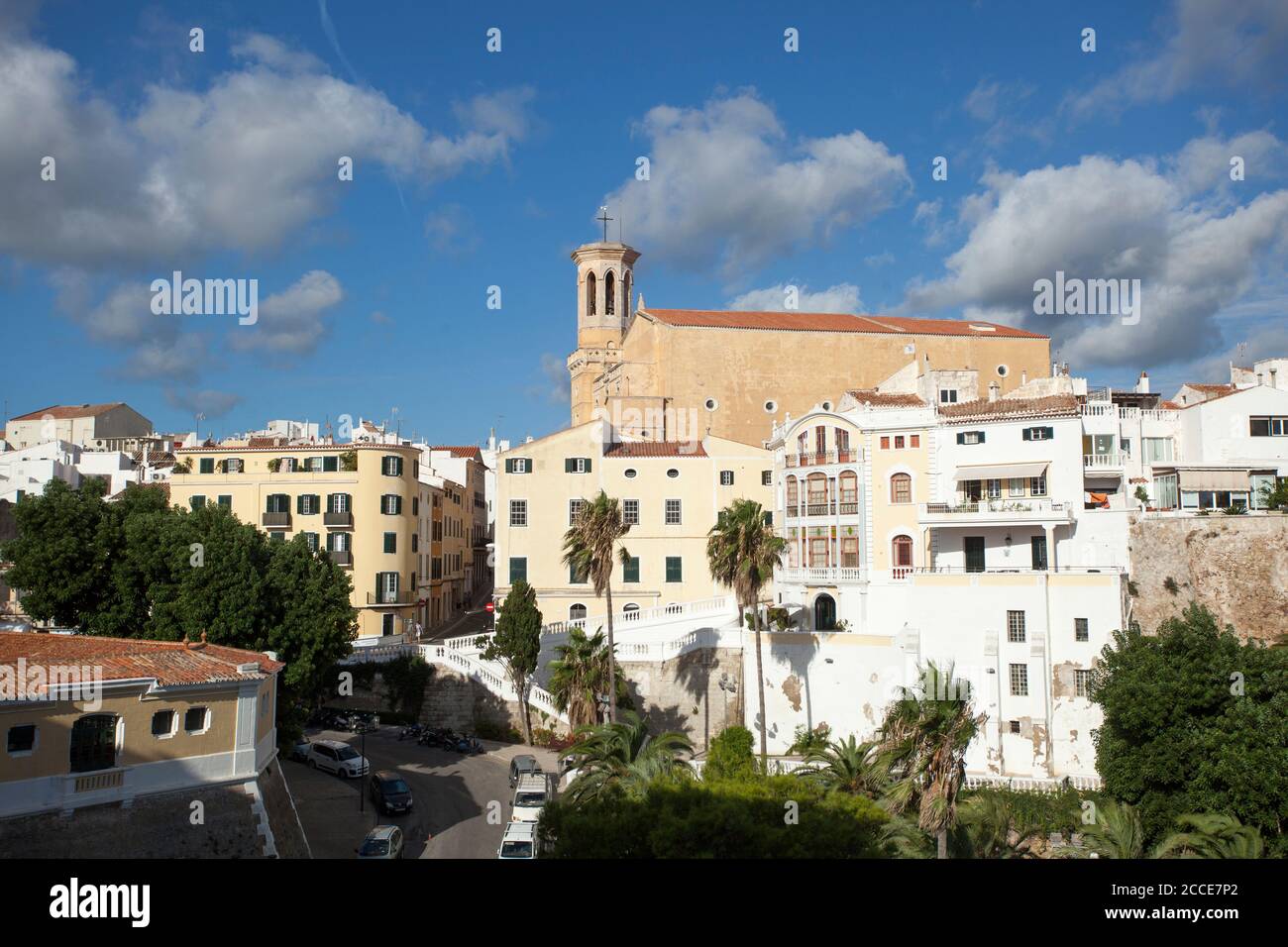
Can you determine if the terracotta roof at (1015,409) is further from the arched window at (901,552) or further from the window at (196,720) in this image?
the window at (196,720)

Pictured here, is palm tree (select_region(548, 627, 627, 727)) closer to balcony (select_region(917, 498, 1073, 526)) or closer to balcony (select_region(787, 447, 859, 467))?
balcony (select_region(787, 447, 859, 467))

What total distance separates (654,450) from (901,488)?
577 inches

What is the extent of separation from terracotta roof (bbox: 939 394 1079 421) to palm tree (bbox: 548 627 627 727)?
1949 centimetres

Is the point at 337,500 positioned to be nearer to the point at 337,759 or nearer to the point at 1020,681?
the point at 337,759

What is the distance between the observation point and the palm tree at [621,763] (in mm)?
25359

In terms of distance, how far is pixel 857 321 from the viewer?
7038cm

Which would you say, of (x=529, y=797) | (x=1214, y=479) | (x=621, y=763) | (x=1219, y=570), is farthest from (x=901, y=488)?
(x=621, y=763)

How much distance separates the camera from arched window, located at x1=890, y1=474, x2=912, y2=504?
46.2 meters

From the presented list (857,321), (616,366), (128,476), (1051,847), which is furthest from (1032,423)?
(128,476)

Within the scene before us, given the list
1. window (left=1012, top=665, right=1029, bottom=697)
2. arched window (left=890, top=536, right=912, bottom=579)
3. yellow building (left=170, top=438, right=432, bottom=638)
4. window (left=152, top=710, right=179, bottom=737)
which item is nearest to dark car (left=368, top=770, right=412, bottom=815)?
window (left=152, top=710, right=179, bottom=737)

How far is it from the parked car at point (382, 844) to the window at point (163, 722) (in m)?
7.21
